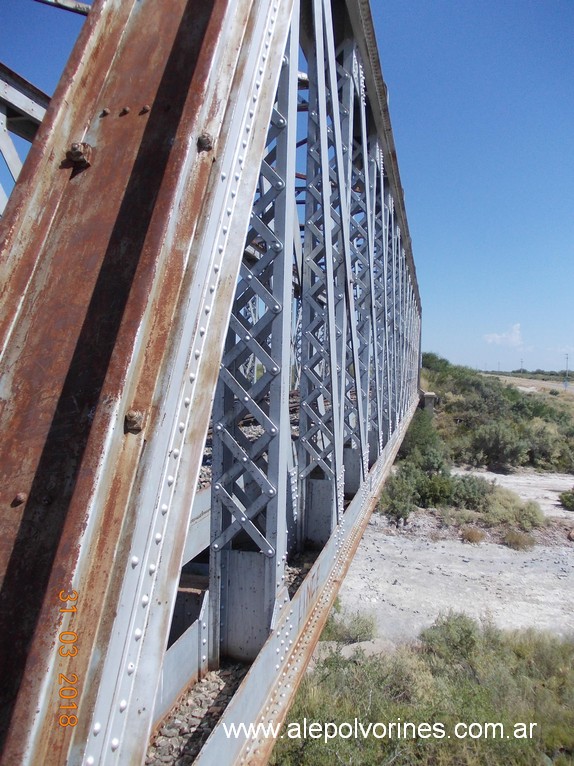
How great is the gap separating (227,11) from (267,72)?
305mm

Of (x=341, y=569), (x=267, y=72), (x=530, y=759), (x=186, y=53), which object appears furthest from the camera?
(x=530, y=759)

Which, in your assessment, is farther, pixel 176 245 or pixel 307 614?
pixel 307 614

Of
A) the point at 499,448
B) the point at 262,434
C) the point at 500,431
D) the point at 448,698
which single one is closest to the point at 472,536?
the point at 448,698

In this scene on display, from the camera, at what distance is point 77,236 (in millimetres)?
1413

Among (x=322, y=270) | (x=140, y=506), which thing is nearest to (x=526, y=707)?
(x=322, y=270)

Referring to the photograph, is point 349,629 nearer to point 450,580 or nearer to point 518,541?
point 450,580

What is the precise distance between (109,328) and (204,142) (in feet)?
2.00

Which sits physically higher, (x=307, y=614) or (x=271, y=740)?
(x=307, y=614)

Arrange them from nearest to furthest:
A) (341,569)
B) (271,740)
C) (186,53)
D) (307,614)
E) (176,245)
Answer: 1. (176,245)
2. (186,53)
3. (271,740)
4. (307,614)
5. (341,569)

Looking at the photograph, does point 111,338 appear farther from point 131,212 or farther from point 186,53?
point 186,53

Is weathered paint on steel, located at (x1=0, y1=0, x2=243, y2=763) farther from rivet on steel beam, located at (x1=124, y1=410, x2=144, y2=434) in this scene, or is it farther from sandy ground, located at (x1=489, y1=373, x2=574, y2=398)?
sandy ground, located at (x1=489, y1=373, x2=574, y2=398)

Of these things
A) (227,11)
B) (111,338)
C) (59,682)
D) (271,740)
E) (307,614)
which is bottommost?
(271,740)

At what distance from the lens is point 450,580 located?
10219mm

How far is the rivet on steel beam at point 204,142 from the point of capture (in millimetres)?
1441
